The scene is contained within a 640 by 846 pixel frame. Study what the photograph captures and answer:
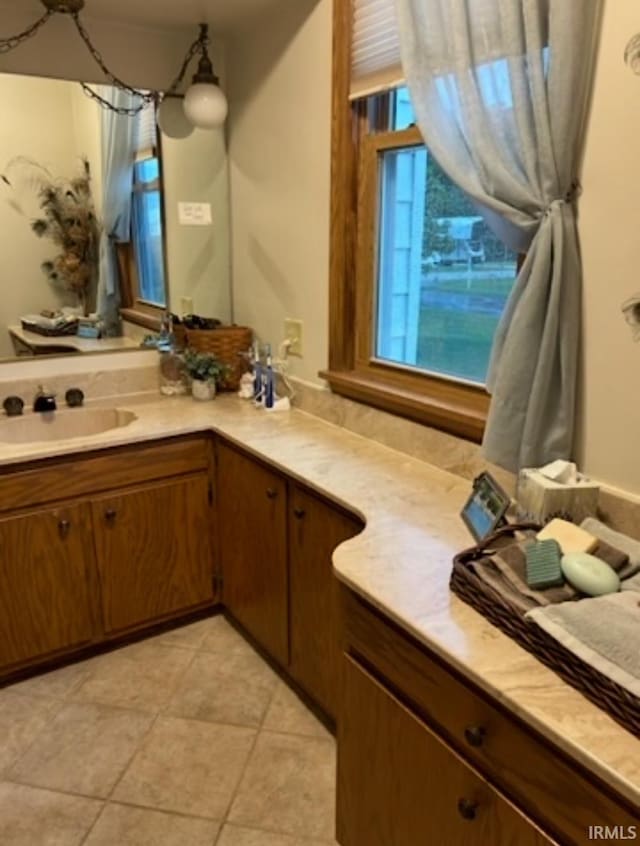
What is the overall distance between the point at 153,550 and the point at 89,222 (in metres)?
1.33

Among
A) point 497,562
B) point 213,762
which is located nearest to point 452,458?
point 497,562

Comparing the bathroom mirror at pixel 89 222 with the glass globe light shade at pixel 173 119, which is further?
the glass globe light shade at pixel 173 119

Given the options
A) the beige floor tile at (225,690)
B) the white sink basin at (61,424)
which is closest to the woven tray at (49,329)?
the white sink basin at (61,424)

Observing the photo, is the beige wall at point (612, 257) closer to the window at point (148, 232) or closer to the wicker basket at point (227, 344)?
the wicker basket at point (227, 344)

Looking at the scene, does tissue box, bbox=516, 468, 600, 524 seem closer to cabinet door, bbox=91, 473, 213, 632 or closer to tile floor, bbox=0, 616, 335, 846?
tile floor, bbox=0, 616, 335, 846

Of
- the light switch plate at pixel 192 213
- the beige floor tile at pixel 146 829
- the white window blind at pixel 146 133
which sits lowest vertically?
the beige floor tile at pixel 146 829

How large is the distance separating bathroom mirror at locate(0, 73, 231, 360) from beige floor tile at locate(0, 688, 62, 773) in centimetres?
125

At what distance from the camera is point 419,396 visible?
1.97 m

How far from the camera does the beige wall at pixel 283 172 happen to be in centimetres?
220

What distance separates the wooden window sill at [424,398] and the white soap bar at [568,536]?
52cm

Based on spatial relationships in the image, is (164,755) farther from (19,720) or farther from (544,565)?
(544,565)

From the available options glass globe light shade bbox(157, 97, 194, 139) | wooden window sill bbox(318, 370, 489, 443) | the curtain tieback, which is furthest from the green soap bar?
glass globe light shade bbox(157, 97, 194, 139)

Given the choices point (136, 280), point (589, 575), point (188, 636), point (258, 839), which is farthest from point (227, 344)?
point (589, 575)

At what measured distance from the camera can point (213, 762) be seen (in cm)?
191
